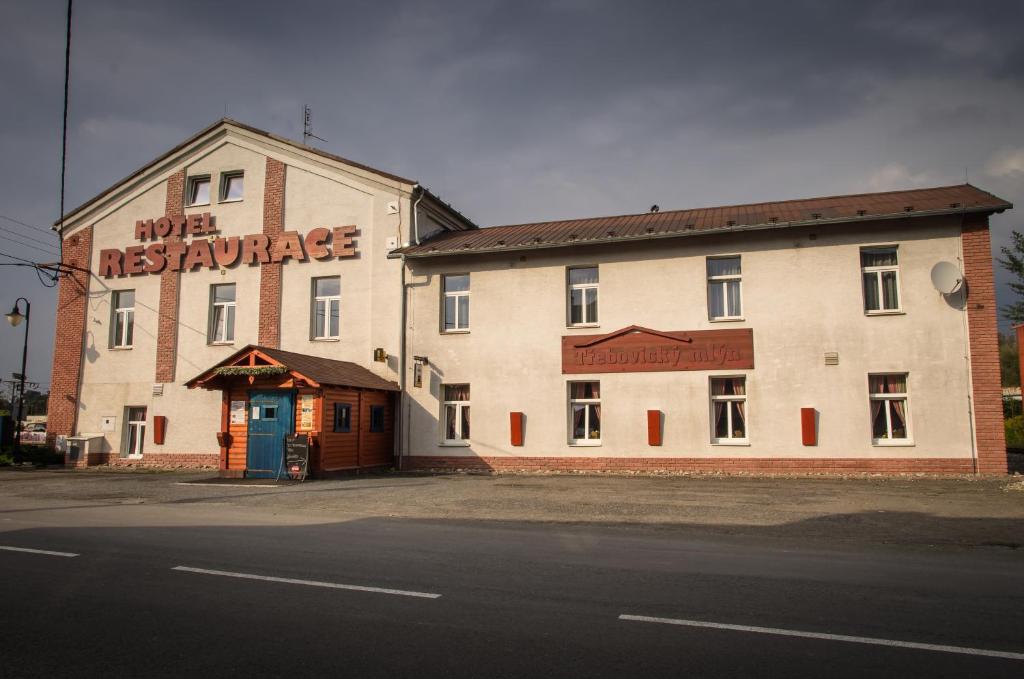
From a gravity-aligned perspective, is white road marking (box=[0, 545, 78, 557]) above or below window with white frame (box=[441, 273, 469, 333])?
below

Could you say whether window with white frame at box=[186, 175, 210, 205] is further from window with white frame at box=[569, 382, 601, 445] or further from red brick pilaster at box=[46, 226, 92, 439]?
window with white frame at box=[569, 382, 601, 445]

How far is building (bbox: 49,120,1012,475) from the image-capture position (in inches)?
694

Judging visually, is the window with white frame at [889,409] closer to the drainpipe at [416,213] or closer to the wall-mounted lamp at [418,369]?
the wall-mounted lamp at [418,369]

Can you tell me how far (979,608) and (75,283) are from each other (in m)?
27.6

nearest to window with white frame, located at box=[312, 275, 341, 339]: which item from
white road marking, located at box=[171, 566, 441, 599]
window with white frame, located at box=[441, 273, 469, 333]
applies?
window with white frame, located at box=[441, 273, 469, 333]

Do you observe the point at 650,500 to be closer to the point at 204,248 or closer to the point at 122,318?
the point at 204,248

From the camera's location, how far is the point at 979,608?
5500 millimetres

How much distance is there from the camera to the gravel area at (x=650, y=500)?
984 centimetres

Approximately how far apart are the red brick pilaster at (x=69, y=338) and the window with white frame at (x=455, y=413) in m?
13.4

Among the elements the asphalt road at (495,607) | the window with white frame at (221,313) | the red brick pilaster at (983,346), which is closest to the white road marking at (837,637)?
the asphalt road at (495,607)

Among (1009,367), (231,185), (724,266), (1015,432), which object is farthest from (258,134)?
(1009,367)

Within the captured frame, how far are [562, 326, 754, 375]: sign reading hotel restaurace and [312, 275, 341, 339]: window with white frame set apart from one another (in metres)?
7.39

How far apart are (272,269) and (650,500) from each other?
49.3ft

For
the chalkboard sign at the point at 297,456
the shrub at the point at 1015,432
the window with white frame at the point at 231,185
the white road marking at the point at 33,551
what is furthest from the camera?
the shrub at the point at 1015,432
